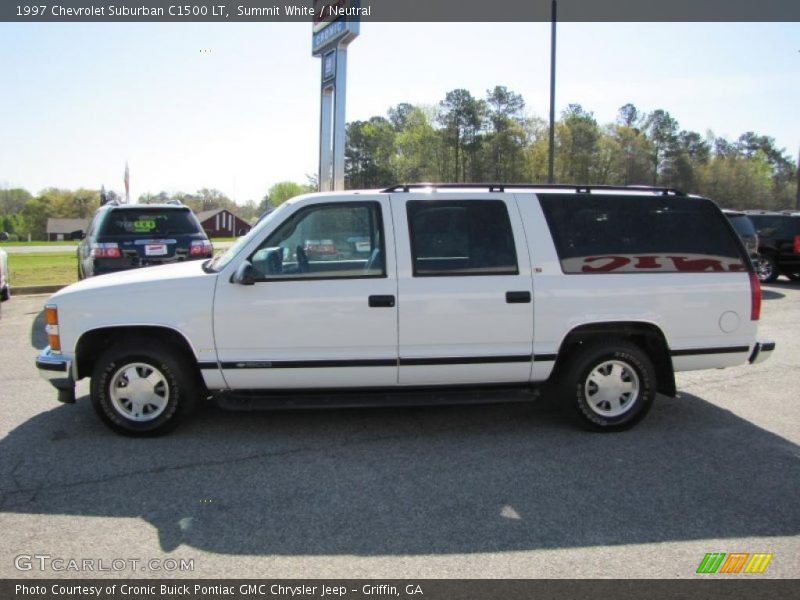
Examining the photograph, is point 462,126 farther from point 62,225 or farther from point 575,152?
point 62,225

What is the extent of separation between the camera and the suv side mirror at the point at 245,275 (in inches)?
177

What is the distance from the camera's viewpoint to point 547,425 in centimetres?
516

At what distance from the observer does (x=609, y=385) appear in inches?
194

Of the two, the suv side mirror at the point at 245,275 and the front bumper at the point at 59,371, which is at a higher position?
the suv side mirror at the point at 245,275

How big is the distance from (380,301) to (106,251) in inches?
251

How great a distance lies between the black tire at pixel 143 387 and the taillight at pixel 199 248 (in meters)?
5.16

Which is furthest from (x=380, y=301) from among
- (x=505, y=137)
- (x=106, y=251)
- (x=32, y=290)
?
(x=505, y=137)

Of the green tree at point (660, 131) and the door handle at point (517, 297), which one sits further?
the green tree at point (660, 131)

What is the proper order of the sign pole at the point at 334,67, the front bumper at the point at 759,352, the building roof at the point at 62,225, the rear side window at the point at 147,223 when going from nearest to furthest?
the front bumper at the point at 759,352 → the rear side window at the point at 147,223 → the sign pole at the point at 334,67 → the building roof at the point at 62,225

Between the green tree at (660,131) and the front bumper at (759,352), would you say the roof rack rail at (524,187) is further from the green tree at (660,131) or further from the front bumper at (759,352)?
A: the green tree at (660,131)

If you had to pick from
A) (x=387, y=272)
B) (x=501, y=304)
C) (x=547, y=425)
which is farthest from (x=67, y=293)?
(x=547, y=425)

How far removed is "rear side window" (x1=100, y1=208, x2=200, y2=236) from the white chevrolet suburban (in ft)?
16.6

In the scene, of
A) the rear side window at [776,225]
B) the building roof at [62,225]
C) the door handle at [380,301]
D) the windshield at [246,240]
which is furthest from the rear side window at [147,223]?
the building roof at [62,225]
